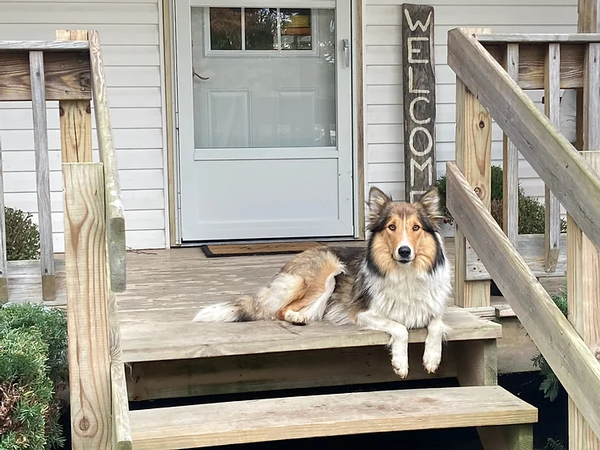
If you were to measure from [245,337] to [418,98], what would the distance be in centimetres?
346

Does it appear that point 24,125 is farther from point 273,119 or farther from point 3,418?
point 3,418

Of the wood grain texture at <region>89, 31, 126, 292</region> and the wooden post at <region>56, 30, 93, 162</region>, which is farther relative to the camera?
the wooden post at <region>56, 30, 93, 162</region>

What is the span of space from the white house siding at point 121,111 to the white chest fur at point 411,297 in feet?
10.1

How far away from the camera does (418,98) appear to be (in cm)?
573

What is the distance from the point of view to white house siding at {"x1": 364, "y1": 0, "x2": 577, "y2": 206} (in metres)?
5.73

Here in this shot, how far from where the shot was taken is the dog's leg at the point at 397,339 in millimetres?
2766

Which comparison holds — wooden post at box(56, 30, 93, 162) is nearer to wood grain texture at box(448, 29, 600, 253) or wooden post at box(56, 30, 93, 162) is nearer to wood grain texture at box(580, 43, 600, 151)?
wood grain texture at box(448, 29, 600, 253)

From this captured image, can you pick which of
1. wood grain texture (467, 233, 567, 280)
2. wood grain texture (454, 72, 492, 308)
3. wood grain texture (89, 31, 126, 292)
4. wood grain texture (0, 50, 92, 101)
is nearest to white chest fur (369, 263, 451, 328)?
wood grain texture (454, 72, 492, 308)

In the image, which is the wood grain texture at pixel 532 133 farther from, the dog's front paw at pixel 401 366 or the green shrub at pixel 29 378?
the green shrub at pixel 29 378

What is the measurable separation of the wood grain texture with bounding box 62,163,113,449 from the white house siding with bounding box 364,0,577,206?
3802mm

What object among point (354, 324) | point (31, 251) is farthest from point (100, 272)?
point (31, 251)

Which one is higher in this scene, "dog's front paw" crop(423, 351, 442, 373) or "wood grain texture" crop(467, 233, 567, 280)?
"wood grain texture" crop(467, 233, 567, 280)

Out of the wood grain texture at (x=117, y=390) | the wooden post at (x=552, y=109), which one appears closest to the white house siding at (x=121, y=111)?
the wooden post at (x=552, y=109)

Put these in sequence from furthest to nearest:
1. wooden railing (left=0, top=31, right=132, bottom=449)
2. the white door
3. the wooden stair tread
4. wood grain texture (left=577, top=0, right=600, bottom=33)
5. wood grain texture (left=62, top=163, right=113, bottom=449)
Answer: the white door
wood grain texture (left=577, top=0, right=600, bottom=33)
the wooden stair tread
wood grain texture (left=62, top=163, right=113, bottom=449)
wooden railing (left=0, top=31, right=132, bottom=449)
